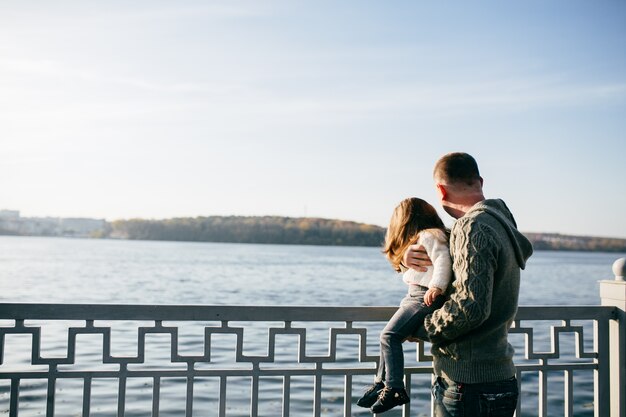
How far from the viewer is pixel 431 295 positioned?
7.72ft

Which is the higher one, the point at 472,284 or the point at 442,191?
the point at 442,191

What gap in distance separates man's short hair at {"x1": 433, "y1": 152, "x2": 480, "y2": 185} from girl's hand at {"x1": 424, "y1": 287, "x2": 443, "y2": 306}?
0.40 meters

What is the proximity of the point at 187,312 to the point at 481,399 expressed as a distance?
4.25 ft

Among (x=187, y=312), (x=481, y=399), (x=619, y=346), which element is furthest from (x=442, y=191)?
(x=619, y=346)

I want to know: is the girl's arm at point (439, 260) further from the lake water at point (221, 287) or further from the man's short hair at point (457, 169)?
the lake water at point (221, 287)

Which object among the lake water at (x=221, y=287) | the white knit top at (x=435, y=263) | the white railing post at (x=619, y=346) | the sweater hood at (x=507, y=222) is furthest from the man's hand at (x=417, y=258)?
the lake water at (x=221, y=287)

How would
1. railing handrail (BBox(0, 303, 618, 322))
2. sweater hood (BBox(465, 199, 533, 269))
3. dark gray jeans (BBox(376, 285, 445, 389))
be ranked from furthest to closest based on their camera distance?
railing handrail (BBox(0, 303, 618, 322))
dark gray jeans (BBox(376, 285, 445, 389))
sweater hood (BBox(465, 199, 533, 269))

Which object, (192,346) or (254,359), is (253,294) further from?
(254,359)

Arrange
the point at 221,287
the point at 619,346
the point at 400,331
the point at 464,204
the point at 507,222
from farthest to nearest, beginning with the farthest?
the point at 221,287, the point at 619,346, the point at 400,331, the point at 464,204, the point at 507,222

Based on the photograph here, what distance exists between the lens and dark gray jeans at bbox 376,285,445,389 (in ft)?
8.11

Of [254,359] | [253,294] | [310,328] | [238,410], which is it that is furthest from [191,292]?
[254,359]

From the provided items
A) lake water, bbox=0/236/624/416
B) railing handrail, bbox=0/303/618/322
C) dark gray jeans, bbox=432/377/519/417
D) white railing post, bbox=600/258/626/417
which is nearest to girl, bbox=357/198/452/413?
dark gray jeans, bbox=432/377/519/417

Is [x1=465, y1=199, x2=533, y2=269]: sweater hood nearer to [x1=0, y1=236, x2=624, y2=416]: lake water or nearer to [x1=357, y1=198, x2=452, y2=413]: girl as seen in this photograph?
[x1=357, y1=198, x2=452, y2=413]: girl

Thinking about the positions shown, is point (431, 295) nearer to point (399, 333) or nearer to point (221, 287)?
point (399, 333)
